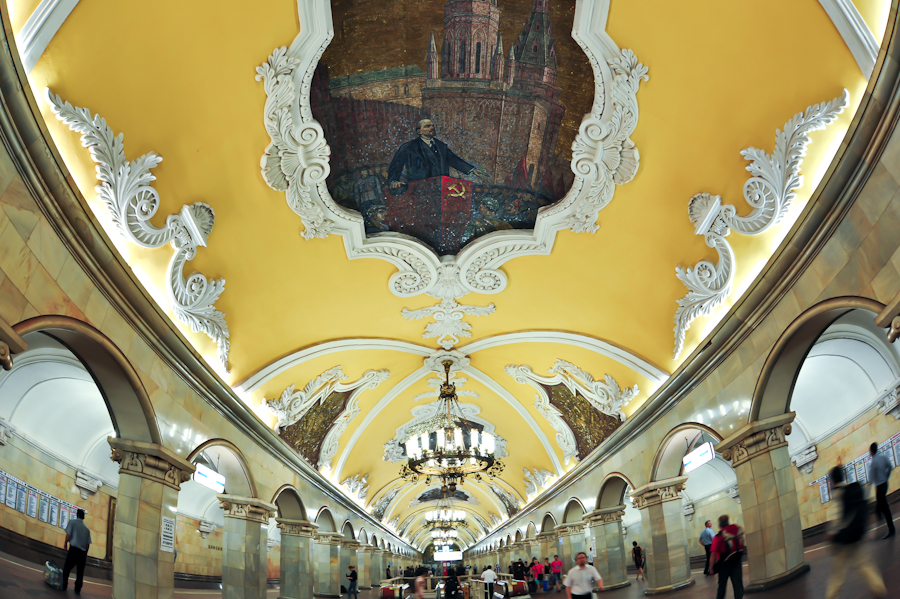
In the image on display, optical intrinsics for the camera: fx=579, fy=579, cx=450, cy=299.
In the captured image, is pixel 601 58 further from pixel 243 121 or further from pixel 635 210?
pixel 243 121

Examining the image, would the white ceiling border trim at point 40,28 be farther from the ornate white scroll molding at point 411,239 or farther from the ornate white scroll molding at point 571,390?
the ornate white scroll molding at point 571,390

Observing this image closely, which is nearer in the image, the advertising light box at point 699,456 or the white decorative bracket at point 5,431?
the advertising light box at point 699,456

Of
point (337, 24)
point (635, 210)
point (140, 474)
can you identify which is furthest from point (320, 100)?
point (140, 474)

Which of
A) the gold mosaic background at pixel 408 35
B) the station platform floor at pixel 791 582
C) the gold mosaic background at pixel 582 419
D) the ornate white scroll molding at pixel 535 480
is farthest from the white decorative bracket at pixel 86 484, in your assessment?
the ornate white scroll molding at pixel 535 480

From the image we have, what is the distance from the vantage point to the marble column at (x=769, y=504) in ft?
20.7

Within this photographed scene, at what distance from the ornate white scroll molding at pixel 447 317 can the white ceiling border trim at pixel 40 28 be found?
6.60 metres

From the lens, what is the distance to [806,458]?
12391 millimetres

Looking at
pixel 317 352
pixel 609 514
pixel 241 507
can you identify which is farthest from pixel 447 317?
pixel 609 514

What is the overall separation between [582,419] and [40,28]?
37.7ft

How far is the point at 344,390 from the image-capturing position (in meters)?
12.2

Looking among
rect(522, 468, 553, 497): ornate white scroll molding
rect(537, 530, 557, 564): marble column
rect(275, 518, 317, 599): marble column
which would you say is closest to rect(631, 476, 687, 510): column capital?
rect(275, 518, 317, 599): marble column

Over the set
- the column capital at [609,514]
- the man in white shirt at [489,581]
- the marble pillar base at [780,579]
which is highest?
the column capital at [609,514]

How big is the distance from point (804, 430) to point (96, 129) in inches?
543

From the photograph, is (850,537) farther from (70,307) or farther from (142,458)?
(142,458)
